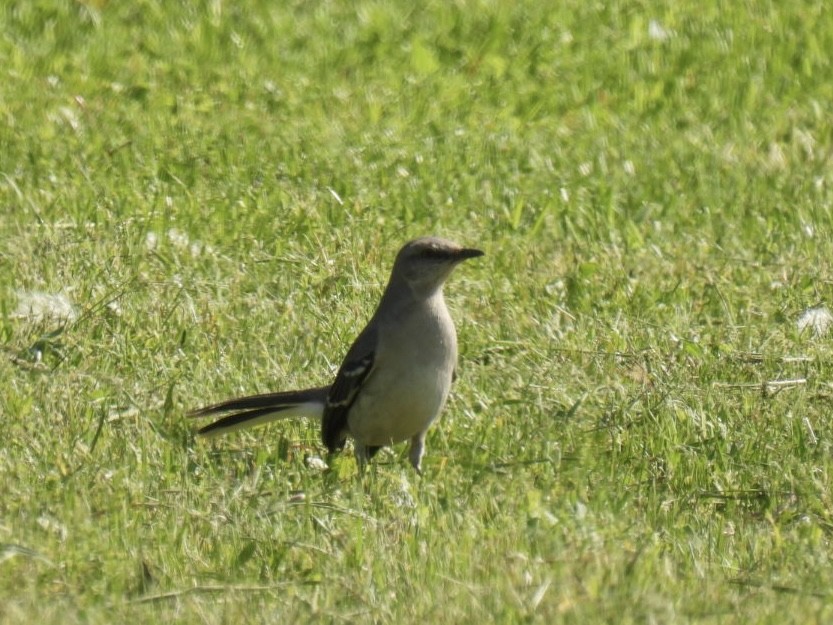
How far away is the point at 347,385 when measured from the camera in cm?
750

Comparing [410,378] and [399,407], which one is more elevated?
[410,378]

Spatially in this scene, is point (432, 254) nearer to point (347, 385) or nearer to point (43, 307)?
point (347, 385)

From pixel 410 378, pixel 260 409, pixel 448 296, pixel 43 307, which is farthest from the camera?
pixel 448 296

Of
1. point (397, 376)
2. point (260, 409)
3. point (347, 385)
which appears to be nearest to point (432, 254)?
point (397, 376)

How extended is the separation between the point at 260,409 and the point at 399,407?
0.59m

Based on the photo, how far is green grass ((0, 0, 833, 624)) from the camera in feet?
19.2

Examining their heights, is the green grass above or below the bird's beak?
below

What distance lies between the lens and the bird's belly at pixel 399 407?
7.30 metres

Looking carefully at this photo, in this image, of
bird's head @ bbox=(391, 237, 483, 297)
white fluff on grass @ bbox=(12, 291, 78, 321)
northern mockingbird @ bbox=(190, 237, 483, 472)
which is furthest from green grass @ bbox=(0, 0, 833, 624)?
bird's head @ bbox=(391, 237, 483, 297)

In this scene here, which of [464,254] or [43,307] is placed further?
[43,307]

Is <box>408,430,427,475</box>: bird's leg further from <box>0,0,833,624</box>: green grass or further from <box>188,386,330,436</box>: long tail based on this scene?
<box>188,386,330,436</box>: long tail

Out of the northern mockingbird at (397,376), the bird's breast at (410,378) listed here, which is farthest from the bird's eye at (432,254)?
the bird's breast at (410,378)

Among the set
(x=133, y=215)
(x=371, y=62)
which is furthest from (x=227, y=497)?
(x=371, y=62)

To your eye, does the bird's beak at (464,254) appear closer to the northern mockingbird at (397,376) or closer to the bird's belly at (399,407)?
the northern mockingbird at (397,376)
